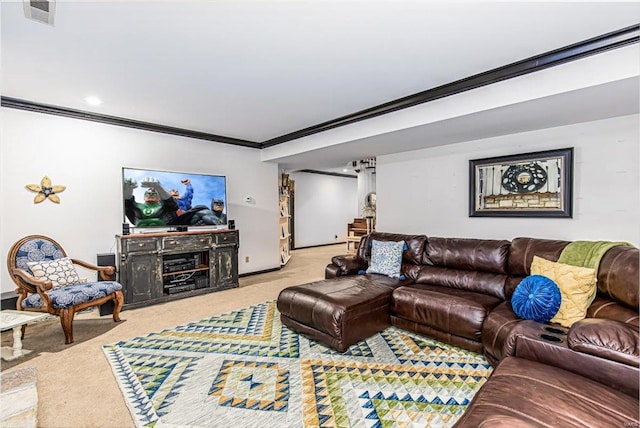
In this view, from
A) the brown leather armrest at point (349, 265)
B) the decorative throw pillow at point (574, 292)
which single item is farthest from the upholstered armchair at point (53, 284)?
the decorative throw pillow at point (574, 292)

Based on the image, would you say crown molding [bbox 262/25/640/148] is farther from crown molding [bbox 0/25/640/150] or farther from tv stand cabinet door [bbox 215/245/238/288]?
tv stand cabinet door [bbox 215/245/238/288]

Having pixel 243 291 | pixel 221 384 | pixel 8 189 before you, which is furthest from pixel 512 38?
pixel 8 189

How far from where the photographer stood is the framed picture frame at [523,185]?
11.0ft

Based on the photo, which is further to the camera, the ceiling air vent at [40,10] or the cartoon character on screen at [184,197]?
the cartoon character on screen at [184,197]

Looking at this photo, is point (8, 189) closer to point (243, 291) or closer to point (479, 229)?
point (243, 291)

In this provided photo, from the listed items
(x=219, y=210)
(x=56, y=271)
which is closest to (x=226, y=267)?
(x=219, y=210)

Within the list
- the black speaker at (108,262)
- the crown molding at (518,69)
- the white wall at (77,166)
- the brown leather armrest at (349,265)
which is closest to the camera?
the crown molding at (518,69)

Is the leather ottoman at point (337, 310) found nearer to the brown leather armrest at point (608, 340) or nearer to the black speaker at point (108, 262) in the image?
the brown leather armrest at point (608, 340)

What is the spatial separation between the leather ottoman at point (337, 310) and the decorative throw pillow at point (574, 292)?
4.61ft

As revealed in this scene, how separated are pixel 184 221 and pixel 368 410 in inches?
147

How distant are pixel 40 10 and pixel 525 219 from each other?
15.5ft

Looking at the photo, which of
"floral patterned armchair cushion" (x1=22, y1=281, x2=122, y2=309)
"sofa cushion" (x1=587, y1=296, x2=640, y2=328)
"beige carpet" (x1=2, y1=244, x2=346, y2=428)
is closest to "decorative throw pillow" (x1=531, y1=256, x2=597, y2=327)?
A: "sofa cushion" (x1=587, y1=296, x2=640, y2=328)

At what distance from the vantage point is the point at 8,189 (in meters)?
3.50

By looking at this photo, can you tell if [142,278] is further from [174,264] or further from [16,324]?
Result: [16,324]
